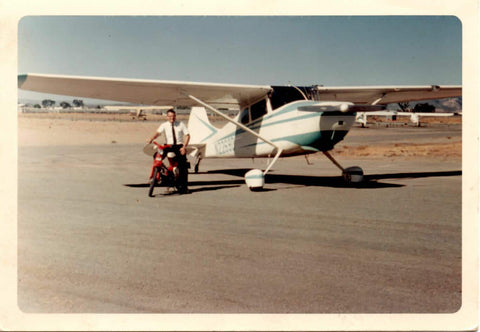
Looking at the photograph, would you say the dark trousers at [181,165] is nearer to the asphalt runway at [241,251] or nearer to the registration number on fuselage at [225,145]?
the asphalt runway at [241,251]

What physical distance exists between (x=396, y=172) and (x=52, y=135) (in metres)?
26.6

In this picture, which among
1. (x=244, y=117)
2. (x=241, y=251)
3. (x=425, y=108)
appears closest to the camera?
(x=241, y=251)

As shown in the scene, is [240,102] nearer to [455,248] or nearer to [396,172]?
[396,172]

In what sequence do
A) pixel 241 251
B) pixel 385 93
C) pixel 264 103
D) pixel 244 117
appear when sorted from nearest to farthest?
pixel 241 251 → pixel 264 103 → pixel 244 117 → pixel 385 93

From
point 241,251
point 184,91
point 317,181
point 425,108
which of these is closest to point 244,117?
point 184,91

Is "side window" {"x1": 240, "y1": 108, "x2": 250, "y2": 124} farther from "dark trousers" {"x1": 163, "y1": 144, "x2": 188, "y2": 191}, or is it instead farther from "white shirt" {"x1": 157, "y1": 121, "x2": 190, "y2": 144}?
"dark trousers" {"x1": 163, "y1": 144, "x2": 188, "y2": 191}

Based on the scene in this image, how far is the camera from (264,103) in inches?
411

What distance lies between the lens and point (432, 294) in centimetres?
346

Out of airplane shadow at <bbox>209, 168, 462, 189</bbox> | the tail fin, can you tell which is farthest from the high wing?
airplane shadow at <bbox>209, 168, 462, 189</bbox>

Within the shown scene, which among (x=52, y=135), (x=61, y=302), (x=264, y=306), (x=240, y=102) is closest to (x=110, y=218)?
(x=61, y=302)

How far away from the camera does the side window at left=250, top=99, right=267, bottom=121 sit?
34.1ft

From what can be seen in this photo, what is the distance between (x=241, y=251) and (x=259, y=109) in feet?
21.0

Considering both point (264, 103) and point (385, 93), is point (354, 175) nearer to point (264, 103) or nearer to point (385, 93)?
point (264, 103)

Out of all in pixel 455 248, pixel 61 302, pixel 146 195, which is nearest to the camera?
pixel 61 302
